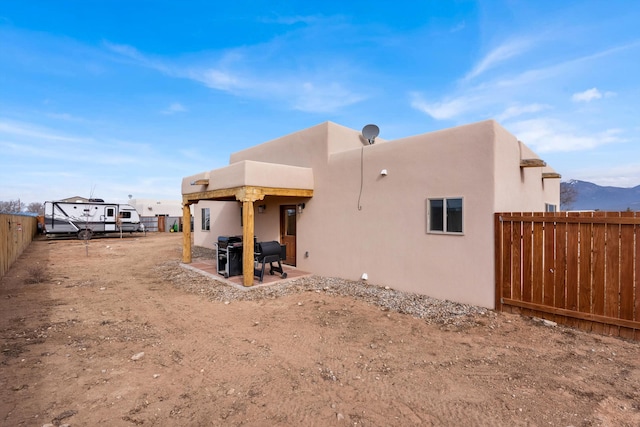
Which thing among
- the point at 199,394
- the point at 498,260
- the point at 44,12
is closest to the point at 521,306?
the point at 498,260

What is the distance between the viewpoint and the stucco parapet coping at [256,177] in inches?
293

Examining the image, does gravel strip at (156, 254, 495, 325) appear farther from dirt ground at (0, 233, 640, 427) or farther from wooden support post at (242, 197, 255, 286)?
wooden support post at (242, 197, 255, 286)

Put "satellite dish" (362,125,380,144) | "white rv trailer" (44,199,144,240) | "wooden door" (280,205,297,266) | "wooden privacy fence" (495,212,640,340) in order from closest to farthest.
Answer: "wooden privacy fence" (495,212,640,340)
"satellite dish" (362,125,380,144)
"wooden door" (280,205,297,266)
"white rv trailer" (44,199,144,240)

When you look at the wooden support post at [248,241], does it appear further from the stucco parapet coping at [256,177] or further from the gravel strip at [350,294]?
the stucco parapet coping at [256,177]

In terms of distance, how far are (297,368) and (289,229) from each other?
6686 millimetres

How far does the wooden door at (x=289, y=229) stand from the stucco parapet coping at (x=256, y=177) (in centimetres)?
140

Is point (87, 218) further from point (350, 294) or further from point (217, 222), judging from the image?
point (350, 294)

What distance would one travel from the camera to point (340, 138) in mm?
8750

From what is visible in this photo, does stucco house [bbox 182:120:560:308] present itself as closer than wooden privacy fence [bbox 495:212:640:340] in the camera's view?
No

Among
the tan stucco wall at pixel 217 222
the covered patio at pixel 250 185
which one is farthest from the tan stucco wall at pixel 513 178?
the tan stucco wall at pixel 217 222

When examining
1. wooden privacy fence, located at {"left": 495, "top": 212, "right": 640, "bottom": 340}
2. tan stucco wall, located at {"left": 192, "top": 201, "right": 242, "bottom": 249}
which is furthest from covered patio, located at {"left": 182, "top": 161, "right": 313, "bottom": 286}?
wooden privacy fence, located at {"left": 495, "top": 212, "right": 640, "bottom": 340}

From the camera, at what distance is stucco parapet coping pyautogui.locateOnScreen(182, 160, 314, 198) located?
7430mm

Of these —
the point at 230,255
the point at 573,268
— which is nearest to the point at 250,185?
the point at 230,255

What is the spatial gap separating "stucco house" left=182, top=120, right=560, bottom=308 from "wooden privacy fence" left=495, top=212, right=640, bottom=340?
342mm
